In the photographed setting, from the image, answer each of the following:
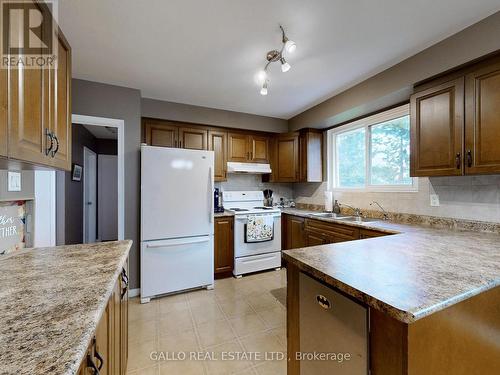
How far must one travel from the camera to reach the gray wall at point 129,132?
2557mm

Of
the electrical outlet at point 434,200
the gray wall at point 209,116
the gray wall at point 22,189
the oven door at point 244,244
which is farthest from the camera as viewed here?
the oven door at point 244,244

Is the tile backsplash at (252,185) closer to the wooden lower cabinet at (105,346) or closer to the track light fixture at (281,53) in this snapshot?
the track light fixture at (281,53)

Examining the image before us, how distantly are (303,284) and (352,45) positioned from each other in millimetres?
1921

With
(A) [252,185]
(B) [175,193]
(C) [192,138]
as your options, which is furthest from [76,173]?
(A) [252,185]

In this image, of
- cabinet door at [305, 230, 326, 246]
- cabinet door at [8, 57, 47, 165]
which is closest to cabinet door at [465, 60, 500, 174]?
cabinet door at [305, 230, 326, 246]

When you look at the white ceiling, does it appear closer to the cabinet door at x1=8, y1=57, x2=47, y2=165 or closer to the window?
the window

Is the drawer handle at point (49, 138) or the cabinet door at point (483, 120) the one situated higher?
the cabinet door at point (483, 120)

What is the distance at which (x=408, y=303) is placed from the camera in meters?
0.71

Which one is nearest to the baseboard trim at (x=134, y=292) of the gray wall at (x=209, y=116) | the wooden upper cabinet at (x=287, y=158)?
the gray wall at (x=209, y=116)

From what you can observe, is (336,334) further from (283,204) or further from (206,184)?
(283,204)

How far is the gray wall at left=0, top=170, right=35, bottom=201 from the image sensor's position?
1.26 metres

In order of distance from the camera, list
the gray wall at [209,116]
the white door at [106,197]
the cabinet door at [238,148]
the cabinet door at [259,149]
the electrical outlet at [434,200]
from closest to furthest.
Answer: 1. the electrical outlet at [434,200]
2. the gray wall at [209,116]
3. the cabinet door at [238,148]
4. the cabinet door at [259,149]
5. the white door at [106,197]

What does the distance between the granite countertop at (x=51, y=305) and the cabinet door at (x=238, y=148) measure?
2.48 m

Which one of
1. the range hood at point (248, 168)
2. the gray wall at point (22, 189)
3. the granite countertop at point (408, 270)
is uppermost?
the range hood at point (248, 168)
